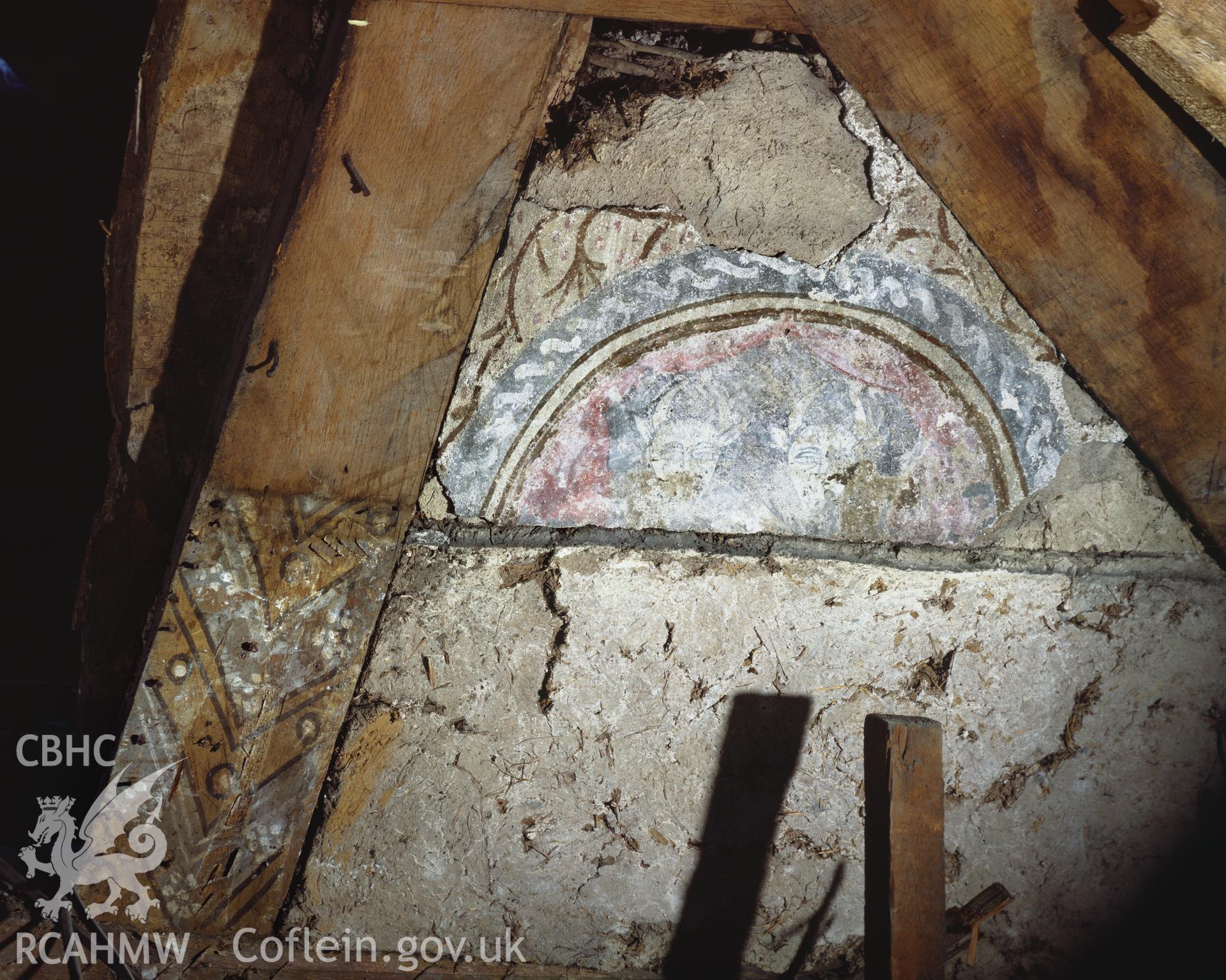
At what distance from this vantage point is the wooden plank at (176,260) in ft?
4.65

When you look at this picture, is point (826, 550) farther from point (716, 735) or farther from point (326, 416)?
point (326, 416)


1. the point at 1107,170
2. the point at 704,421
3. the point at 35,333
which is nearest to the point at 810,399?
the point at 704,421

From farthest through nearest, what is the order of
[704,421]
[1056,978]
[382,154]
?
[1056,978] → [704,421] → [382,154]

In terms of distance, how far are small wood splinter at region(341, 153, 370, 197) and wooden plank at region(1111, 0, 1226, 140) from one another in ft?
4.02

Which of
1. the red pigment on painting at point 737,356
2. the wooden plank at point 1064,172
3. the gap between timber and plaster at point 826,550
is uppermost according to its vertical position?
the wooden plank at point 1064,172

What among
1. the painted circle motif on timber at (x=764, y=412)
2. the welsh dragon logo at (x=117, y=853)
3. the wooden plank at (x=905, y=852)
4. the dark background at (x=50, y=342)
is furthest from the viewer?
the dark background at (x=50, y=342)

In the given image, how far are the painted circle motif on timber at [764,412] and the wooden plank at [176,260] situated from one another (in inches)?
20.8

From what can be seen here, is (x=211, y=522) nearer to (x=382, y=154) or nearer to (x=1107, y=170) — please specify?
(x=382, y=154)

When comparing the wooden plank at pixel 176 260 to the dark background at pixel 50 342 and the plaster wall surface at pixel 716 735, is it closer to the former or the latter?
the plaster wall surface at pixel 716 735

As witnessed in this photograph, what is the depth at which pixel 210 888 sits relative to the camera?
1.33 meters

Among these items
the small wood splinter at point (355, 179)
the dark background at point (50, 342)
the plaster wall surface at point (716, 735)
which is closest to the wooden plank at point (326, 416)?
the small wood splinter at point (355, 179)

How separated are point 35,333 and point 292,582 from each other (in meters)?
1.66

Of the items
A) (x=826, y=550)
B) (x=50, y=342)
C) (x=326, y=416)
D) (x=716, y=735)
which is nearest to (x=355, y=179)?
(x=326, y=416)

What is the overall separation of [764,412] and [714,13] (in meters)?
0.70
